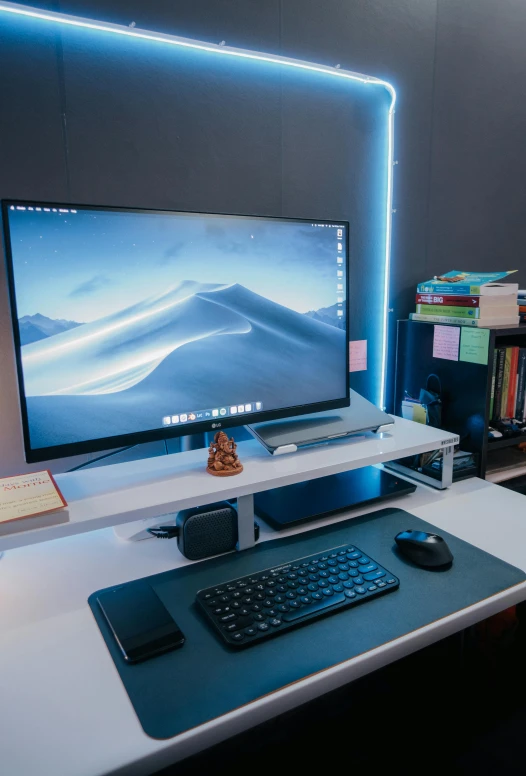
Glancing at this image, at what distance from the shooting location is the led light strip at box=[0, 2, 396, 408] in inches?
40.6

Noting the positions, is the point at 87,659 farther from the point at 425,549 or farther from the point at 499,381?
the point at 499,381

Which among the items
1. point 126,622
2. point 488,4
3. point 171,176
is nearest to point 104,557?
point 126,622

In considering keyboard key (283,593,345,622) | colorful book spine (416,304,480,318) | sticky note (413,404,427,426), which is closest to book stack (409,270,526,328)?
colorful book spine (416,304,480,318)

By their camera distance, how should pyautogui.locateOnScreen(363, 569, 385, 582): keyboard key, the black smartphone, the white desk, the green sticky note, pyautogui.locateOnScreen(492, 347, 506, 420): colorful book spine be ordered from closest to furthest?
1. the white desk
2. the black smartphone
3. pyautogui.locateOnScreen(363, 569, 385, 582): keyboard key
4. the green sticky note
5. pyautogui.locateOnScreen(492, 347, 506, 420): colorful book spine

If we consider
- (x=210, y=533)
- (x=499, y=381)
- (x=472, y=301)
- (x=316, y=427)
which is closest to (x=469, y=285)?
(x=472, y=301)

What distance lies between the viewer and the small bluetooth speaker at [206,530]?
946mm

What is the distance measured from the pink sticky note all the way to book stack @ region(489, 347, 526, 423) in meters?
0.37

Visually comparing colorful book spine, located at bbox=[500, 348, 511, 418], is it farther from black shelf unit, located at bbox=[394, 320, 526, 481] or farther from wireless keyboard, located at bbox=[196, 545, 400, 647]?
wireless keyboard, located at bbox=[196, 545, 400, 647]

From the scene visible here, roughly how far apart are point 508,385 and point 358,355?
1.43ft

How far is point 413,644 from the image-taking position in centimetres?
73

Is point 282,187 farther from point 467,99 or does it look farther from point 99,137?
point 467,99

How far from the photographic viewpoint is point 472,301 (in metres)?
1.35

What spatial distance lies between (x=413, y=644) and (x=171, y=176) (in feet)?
3.60

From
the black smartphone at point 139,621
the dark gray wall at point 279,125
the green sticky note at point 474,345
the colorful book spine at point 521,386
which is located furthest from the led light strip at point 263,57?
the black smartphone at point 139,621
